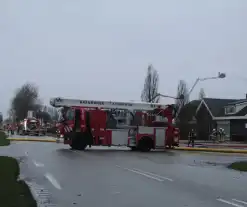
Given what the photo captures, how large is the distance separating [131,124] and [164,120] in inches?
90.5

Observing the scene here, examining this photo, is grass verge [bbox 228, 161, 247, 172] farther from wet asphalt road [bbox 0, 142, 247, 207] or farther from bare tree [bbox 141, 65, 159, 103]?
bare tree [bbox 141, 65, 159, 103]

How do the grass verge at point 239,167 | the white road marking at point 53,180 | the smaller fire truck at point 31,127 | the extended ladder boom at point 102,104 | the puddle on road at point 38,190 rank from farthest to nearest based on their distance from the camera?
the smaller fire truck at point 31,127, the extended ladder boom at point 102,104, the grass verge at point 239,167, the white road marking at point 53,180, the puddle on road at point 38,190

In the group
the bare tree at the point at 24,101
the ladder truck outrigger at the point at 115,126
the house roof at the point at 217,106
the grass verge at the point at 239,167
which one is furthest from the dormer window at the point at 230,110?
the bare tree at the point at 24,101

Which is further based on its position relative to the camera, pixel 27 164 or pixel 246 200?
pixel 27 164

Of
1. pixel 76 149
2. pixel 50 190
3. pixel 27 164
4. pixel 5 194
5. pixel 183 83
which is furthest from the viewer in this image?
pixel 183 83

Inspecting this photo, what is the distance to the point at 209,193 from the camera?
10.8m

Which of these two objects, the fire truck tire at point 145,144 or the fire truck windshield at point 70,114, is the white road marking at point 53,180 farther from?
the fire truck tire at point 145,144

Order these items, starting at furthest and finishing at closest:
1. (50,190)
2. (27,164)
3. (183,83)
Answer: (183,83) < (27,164) < (50,190)

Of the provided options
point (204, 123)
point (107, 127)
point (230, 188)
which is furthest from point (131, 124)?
point (204, 123)

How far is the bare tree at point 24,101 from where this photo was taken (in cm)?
11494

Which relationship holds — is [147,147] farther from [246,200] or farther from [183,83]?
[183,83]

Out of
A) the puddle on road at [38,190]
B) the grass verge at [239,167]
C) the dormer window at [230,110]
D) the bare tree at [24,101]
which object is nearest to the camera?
the puddle on road at [38,190]

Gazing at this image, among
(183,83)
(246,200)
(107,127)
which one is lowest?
(246,200)

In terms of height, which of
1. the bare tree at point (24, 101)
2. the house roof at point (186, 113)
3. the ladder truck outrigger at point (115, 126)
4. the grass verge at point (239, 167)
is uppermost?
the bare tree at point (24, 101)
